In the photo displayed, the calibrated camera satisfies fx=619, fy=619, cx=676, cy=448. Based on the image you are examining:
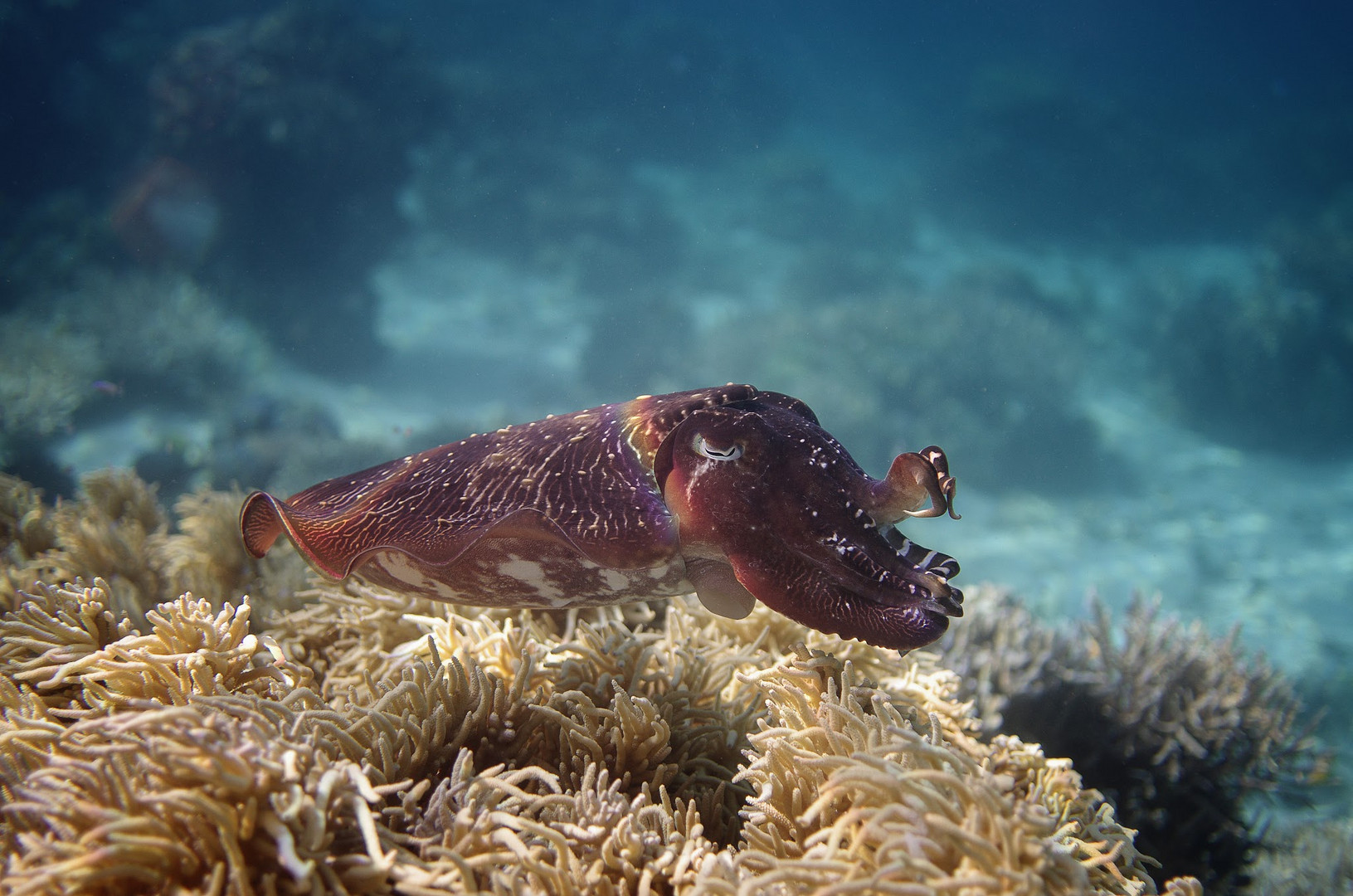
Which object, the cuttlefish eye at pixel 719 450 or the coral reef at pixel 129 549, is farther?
the coral reef at pixel 129 549

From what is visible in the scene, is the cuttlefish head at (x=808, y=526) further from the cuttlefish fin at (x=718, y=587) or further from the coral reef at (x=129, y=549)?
the coral reef at (x=129, y=549)

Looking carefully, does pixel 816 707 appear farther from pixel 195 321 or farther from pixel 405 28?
pixel 405 28

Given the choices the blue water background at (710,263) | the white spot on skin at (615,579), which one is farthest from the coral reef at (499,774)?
the blue water background at (710,263)

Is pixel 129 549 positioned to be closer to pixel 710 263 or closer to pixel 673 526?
pixel 673 526

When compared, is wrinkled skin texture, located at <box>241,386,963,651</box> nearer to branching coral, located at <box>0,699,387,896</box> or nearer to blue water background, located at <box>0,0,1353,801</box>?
branching coral, located at <box>0,699,387,896</box>

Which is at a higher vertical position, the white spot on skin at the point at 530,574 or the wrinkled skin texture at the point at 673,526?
the wrinkled skin texture at the point at 673,526

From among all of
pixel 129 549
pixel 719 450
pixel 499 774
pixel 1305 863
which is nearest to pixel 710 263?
pixel 1305 863
